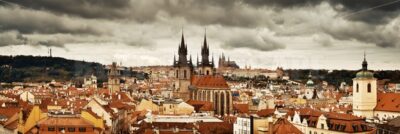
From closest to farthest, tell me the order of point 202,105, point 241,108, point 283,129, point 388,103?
1. point 283,129
2. point 388,103
3. point 202,105
4. point 241,108

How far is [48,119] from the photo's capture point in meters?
40.9

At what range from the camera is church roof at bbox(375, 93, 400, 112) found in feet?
209

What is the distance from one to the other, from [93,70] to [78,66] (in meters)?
10.7

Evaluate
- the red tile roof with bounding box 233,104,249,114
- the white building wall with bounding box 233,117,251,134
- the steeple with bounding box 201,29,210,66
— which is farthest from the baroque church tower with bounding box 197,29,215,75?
the white building wall with bounding box 233,117,251,134

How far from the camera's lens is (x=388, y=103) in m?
64.9

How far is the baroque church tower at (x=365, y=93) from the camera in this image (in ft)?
211

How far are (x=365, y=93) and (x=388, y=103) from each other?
3.11 meters

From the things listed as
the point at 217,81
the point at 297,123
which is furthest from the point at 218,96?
the point at 297,123

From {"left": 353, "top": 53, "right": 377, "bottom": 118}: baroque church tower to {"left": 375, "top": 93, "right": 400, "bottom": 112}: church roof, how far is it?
78cm

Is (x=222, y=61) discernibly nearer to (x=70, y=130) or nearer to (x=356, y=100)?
(x=356, y=100)

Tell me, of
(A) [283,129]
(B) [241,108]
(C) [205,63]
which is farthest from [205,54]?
(A) [283,129]

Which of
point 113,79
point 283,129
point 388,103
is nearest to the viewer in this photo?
point 283,129

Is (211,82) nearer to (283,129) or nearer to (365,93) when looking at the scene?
(365,93)

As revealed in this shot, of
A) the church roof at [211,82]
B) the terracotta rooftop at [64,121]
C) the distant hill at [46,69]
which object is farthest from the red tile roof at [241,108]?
the distant hill at [46,69]
